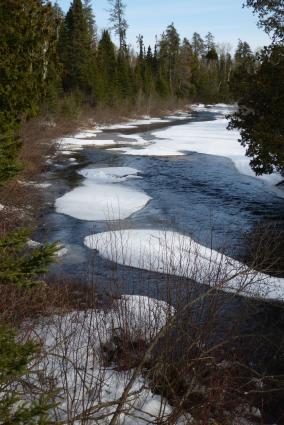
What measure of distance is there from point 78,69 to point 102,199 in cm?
3168

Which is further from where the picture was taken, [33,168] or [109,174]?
[109,174]

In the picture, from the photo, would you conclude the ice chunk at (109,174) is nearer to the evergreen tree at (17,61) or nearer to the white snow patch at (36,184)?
the white snow patch at (36,184)

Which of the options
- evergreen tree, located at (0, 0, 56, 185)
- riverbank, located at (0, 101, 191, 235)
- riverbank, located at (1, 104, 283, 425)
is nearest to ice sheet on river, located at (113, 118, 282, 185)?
riverbank, located at (1, 104, 283, 425)

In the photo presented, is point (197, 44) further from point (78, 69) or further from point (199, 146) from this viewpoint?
point (199, 146)

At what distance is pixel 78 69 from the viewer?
44.2 m

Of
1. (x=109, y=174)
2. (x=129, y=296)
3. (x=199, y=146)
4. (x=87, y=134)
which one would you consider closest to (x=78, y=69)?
(x=87, y=134)

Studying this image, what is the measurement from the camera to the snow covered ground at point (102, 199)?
1424cm

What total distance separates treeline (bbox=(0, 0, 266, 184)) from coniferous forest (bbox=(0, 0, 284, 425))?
0.06m

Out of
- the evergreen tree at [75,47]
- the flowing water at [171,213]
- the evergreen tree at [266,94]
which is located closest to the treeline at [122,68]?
the evergreen tree at [75,47]

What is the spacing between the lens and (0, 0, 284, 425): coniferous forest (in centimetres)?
398

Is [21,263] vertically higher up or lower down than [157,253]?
higher up

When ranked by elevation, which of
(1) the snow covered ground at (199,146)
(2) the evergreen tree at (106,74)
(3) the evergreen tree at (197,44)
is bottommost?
(1) the snow covered ground at (199,146)

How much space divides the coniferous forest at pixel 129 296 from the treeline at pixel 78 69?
6 cm

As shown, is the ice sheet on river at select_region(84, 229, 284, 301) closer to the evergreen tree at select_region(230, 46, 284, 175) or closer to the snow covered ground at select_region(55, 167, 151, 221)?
the snow covered ground at select_region(55, 167, 151, 221)
